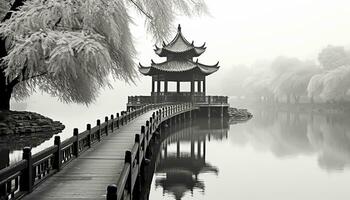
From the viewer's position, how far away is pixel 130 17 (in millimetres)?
18672

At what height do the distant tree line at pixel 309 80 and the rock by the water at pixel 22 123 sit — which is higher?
the distant tree line at pixel 309 80

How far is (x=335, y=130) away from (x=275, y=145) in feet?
31.8

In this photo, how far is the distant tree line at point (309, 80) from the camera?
55.2 m

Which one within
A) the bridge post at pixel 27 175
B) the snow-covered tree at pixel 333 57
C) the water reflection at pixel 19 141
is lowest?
the water reflection at pixel 19 141

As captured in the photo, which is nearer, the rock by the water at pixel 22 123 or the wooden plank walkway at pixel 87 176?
the wooden plank walkway at pixel 87 176

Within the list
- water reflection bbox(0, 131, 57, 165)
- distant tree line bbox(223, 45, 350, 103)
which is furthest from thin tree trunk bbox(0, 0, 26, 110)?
distant tree line bbox(223, 45, 350, 103)

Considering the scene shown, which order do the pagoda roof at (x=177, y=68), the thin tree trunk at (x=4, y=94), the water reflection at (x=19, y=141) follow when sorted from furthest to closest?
the pagoda roof at (x=177, y=68) → the thin tree trunk at (x=4, y=94) → the water reflection at (x=19, y=141)

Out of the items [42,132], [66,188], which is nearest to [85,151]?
[66,188]

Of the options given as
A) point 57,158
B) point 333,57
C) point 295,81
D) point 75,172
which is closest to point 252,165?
point 75,172

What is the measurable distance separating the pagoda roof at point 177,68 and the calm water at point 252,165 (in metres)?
9.76

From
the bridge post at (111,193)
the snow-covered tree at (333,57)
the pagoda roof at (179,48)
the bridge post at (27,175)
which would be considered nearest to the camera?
the bridge post at (111,193)

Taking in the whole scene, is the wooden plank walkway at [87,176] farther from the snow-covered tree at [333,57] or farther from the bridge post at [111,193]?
the snow-covered tree at [333,57]

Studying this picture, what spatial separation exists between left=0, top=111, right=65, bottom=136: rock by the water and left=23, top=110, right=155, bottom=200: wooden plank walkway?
9.93 meters

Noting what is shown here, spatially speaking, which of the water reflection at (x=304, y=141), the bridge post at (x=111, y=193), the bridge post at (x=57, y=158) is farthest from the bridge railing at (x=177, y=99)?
the bridge post at (x=111, y=193)
